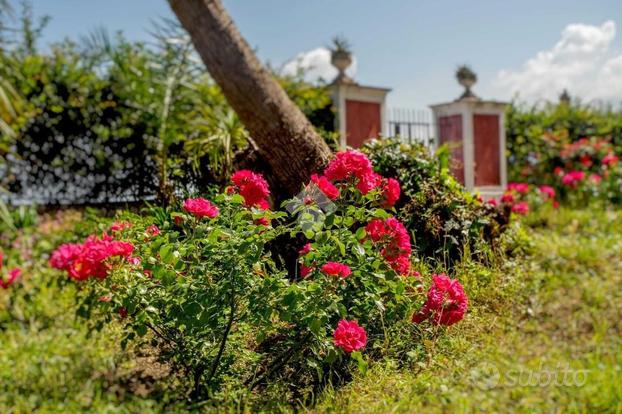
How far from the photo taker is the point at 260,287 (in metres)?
2.97

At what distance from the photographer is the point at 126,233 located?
140 inches

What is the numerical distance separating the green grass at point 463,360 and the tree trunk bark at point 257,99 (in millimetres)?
1449

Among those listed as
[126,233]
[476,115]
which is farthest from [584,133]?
[126,233]

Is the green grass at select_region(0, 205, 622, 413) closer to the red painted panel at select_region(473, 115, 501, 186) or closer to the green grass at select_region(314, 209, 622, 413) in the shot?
the green grass at select_region(314, 209, 622, 413)

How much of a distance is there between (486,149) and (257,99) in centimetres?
736

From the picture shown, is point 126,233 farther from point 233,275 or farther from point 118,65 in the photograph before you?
point 118,65

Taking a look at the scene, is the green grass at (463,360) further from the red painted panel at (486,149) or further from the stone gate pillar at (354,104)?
the red painted panel at (486,149)

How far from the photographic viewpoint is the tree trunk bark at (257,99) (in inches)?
192

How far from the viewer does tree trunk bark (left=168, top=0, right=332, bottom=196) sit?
488cm

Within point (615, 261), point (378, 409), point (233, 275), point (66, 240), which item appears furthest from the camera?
point (615, 261)

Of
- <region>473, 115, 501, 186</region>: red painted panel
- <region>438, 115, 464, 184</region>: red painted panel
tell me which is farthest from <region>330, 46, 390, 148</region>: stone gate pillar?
<region>473, 115, 501, 186</region>: red painted panel

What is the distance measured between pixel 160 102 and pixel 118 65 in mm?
678

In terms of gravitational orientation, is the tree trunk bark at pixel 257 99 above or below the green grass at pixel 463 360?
above

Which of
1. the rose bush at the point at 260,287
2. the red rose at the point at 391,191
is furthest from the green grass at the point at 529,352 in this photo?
the red rose at the point at 391,191
